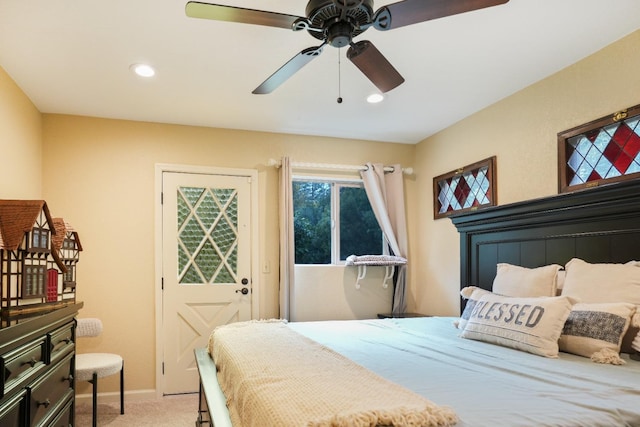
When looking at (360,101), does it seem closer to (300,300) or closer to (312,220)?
(312,220)

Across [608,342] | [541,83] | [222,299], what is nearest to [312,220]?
[222,299]

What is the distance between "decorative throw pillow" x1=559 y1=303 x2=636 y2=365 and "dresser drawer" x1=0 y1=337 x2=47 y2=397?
2.24 meters

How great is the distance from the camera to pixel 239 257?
13.3 ft

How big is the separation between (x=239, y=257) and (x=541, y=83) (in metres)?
2.81

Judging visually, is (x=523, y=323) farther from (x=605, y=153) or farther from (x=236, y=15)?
(x=236, y=15)

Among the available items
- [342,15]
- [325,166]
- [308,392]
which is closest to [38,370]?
[308,392]

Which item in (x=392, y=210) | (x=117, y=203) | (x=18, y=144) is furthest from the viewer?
(x=392, y=210)

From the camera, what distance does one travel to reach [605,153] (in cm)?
255

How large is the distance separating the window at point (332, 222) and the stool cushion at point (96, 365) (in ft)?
5.95

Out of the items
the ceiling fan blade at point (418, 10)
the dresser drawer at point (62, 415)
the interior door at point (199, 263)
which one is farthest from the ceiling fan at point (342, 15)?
the interior door at point (199, 263)

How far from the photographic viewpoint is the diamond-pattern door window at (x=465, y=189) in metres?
3.51

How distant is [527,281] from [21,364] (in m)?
2.44

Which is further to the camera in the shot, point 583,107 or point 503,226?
point 503,226

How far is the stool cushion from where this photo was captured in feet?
9.91
